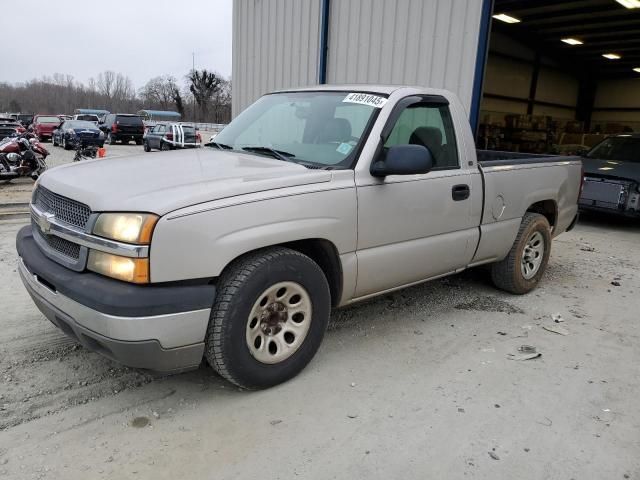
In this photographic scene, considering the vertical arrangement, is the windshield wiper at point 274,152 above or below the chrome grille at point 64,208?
above

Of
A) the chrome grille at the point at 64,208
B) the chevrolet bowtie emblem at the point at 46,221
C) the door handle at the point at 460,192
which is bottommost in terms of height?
the chevrolet bowtie emblem at the point at 46,221

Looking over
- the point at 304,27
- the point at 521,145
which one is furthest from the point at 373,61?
the point at 521,145

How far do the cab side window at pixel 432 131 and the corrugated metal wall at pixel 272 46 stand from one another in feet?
22.0

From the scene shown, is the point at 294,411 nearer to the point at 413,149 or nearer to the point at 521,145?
the point at 413,149

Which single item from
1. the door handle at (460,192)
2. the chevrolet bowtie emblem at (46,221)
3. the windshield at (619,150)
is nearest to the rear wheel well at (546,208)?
the door handle at (460,192)

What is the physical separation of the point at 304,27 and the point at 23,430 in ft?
31.6

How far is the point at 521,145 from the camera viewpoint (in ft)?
63.2

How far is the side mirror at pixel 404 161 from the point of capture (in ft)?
10.9

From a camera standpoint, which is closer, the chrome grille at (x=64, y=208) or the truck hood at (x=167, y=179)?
the truck hood at (x=167, y=179)

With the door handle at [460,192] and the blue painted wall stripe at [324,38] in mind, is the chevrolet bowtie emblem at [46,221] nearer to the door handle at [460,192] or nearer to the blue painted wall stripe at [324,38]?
the door handle at [460,192]

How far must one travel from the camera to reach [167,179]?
9.69ft

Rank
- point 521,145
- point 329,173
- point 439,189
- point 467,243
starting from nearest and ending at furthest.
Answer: point 329,173 < point 439,189 < point 467,243 < point 521,145

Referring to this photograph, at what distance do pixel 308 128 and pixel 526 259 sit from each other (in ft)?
9.27

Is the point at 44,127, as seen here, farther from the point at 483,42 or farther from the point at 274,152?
the point at 274,152
